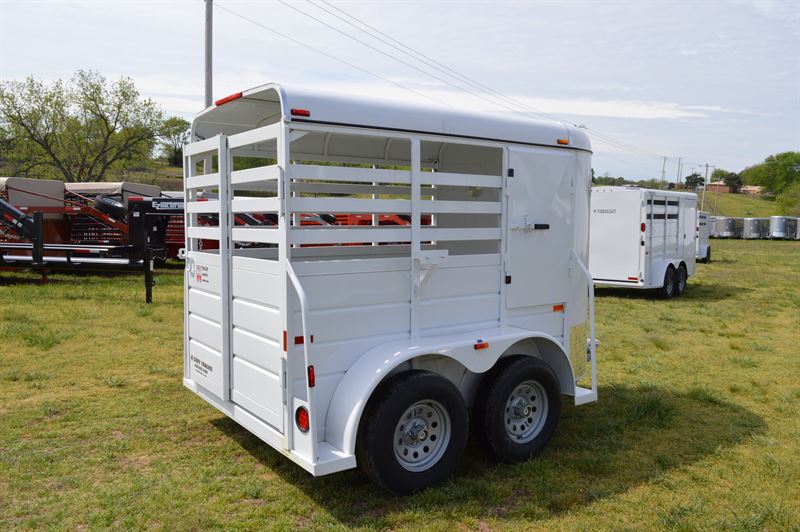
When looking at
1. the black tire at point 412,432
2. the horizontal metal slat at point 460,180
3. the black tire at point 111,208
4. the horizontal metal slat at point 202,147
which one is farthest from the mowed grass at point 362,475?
the black tire at point 111,208

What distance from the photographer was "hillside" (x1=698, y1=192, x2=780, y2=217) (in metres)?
83.5

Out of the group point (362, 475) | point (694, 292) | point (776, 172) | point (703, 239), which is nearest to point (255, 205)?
point (362, 475)

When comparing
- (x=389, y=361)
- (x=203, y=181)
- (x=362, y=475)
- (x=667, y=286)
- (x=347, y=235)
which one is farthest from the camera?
(x=667, y=286)

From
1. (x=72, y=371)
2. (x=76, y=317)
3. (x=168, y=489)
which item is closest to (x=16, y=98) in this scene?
(x=76, y=317)

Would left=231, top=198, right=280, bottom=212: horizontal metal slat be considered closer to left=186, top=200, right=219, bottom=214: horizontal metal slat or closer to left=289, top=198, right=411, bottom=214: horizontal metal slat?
left=289, top=198, right=411, bottom=214: horizontal metal slat

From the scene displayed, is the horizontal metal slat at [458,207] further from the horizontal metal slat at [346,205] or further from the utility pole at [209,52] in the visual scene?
the utility pole at [209,52]

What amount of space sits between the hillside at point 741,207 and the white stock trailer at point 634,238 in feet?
242

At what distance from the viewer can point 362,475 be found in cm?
439

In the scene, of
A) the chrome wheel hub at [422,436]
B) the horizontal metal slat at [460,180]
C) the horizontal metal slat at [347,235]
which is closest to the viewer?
the horizontal metal slat at [347,235]

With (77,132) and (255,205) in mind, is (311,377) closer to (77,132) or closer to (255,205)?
(255,205)

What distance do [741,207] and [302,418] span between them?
9795cm

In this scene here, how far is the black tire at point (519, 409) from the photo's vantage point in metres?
4.48

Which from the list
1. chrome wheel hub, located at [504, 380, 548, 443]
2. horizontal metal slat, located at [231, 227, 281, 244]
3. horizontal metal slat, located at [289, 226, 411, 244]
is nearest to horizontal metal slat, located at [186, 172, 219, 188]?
horizontal metal slat, located at [231, 227, 281, 244]

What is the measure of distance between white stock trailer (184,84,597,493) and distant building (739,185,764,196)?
124339 mm
